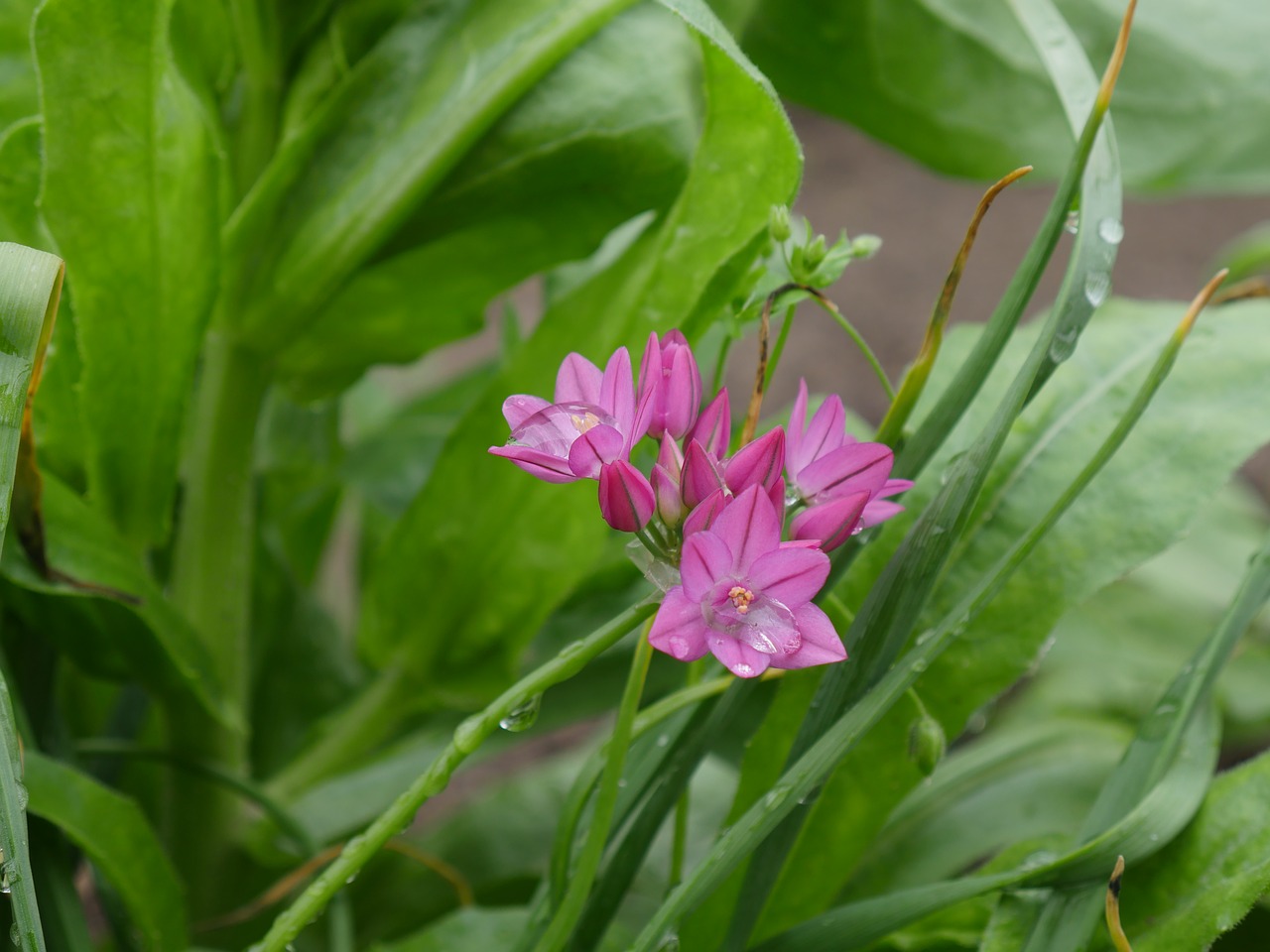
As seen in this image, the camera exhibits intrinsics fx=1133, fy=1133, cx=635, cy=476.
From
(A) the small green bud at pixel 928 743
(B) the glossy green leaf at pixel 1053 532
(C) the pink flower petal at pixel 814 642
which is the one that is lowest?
(B) the glossy green leaf at pixel 1053 532

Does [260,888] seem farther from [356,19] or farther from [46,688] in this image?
[356,19]

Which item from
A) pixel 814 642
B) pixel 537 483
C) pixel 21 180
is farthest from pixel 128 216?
pixel 814 642

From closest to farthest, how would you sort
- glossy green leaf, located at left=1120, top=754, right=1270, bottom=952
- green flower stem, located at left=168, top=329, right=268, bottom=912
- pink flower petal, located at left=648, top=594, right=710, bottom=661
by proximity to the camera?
pink flower petal, located at left=648, top=594, right=710, bottom=661
glossy green leaf, located at left=1120, top=754, right=1270, bottom=952
green flower stem, located at left=168, top=329, right=268, bottom=912

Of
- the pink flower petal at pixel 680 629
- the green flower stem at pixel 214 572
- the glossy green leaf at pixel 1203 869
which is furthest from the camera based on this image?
the green flower stem at pixel 214 572

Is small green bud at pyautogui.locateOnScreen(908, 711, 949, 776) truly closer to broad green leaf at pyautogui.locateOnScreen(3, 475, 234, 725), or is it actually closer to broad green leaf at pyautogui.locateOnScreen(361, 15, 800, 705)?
broad green leaf at pyautogui.locateOnScreen(361, 15, 800, 705)

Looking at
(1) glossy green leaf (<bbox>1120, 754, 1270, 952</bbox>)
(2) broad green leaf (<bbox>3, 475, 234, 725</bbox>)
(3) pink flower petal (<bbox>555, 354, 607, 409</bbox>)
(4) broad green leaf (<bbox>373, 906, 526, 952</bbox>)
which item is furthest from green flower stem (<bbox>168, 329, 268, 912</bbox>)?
(1) glossy green leaf (<bbox>1120, 754, 1270, 952</bbox>)

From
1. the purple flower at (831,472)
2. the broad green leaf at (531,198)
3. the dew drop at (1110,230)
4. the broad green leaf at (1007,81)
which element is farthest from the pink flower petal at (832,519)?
the broad green leaf at (1007,81)

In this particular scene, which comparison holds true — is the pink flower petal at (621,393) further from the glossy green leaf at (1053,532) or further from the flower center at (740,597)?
the glossy green leaf at (1053,532)
